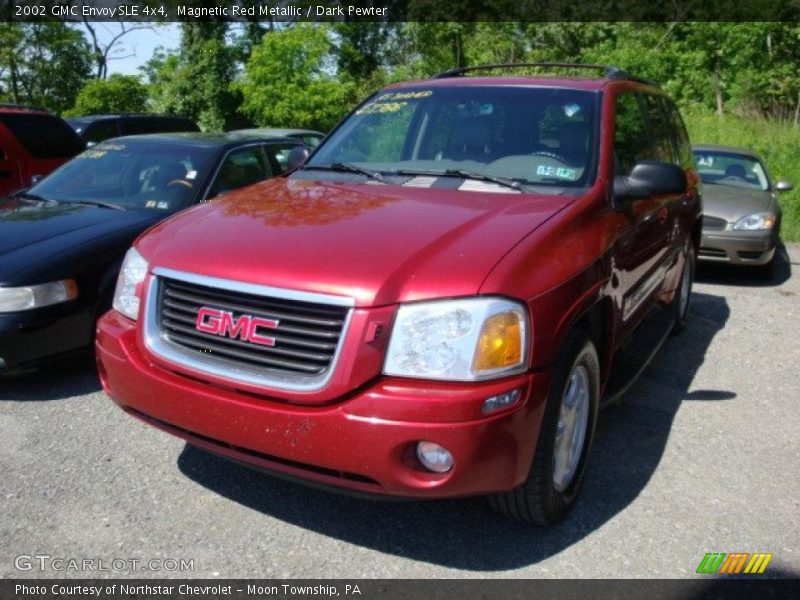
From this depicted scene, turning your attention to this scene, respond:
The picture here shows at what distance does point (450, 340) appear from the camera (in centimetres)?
250

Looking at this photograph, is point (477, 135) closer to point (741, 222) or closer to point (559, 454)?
point (559, 454)

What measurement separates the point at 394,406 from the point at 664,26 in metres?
25.2

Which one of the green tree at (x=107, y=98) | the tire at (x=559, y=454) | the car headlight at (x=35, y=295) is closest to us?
the tire at (x=559, y=454)

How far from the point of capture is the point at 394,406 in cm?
246

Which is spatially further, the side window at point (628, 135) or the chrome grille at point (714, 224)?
the chrome grille at point (714, 224)

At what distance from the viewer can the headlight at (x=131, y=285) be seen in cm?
312

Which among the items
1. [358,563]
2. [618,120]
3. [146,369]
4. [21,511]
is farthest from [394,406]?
[618,120]

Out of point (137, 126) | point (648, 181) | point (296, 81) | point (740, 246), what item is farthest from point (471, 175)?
point (296, 81)

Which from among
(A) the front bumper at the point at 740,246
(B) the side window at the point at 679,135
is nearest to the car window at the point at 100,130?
(A) the front bumper at the point at 740,246

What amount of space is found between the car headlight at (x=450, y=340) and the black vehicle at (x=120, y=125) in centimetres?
1150

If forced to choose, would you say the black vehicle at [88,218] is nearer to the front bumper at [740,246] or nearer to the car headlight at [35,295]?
the car headlight at [35,295]

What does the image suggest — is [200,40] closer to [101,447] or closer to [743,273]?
[743,273]

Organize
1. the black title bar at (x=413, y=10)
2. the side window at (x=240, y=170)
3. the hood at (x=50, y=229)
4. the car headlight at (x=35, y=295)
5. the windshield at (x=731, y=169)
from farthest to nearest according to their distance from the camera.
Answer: the black title bar at (x=413, y=10), the windshield at (x=731, y=169), the side window at (x=240, y=170), the hood at (x=50, y=229), the car headlight at (x=35, y=295)

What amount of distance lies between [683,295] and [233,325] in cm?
439
